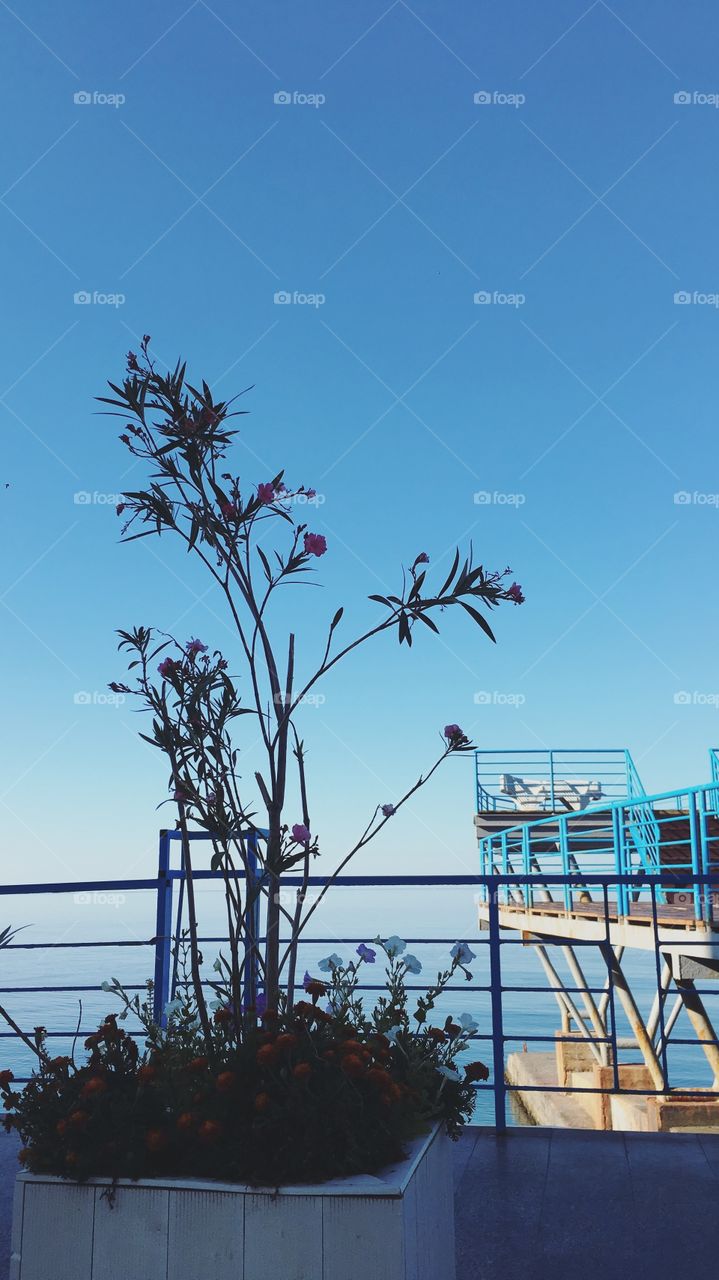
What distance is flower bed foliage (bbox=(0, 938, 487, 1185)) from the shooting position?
206 centimetres

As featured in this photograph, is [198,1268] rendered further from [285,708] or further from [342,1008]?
[285,708]

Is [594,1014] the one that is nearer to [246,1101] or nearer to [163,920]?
[163,920]

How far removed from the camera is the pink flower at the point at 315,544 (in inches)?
105

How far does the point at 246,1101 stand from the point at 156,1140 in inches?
7.9

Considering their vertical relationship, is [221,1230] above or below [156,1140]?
below

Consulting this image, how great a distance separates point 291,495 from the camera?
2727 millimetres

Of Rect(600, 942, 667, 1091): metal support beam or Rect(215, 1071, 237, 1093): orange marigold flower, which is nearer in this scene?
Rect(215, 1071, 237, 1093): orange marigold flower

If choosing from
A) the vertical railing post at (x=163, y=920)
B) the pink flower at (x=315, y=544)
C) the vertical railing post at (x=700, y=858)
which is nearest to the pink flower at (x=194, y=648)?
the pink flower at (x=315, y=544)

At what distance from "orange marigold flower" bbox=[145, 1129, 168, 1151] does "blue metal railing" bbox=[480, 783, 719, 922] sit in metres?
2.30

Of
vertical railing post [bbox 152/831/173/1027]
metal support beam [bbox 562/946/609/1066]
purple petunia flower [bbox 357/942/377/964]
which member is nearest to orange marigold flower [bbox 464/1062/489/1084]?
purple petunia flower [bbox 357/942/377/964]

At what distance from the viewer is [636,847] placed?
9797 millimetres

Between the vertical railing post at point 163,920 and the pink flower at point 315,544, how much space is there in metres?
2.25

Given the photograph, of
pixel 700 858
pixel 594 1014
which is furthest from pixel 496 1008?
pixel 594 1014

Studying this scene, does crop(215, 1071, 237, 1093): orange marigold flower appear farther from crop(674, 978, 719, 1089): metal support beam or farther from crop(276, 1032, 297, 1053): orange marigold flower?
crop(674, 978, 719, 1089): metal support beam
